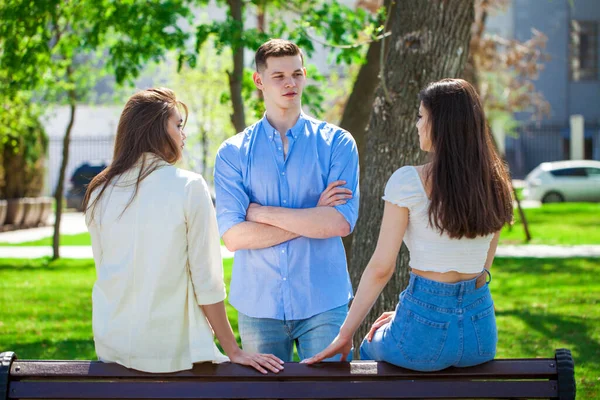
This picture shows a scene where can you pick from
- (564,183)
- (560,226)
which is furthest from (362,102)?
(564,183)

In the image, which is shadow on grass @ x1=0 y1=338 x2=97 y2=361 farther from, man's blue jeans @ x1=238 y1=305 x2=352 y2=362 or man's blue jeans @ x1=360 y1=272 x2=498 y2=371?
man's blue jeans @ x1=360 y1=272 x2=498 y2=371

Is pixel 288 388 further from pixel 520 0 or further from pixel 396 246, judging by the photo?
pixel 520 0

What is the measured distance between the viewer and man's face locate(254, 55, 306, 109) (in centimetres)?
398

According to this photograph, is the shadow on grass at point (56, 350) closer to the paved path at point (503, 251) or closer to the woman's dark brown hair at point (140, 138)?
the woman's dark brown hair at point (140, 138)

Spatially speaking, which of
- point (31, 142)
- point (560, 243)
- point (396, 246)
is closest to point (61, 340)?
point (396, 246)

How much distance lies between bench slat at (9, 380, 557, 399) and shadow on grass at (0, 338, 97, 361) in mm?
4298

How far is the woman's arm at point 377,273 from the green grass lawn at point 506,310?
3.22 metres

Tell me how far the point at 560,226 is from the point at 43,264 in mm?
12232

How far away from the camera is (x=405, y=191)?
3.46 metres

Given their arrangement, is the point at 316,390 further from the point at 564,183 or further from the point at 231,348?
the point at 564,183

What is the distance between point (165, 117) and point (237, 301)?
93 centimetres

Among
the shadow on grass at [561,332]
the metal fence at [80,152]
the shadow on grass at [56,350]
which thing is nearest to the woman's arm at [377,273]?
the shadow on grass at [561,332]

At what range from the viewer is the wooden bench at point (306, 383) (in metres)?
3.51

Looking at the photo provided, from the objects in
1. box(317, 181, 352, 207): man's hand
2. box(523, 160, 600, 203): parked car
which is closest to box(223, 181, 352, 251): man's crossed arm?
box(317, 181, 352, 207): man's hand
